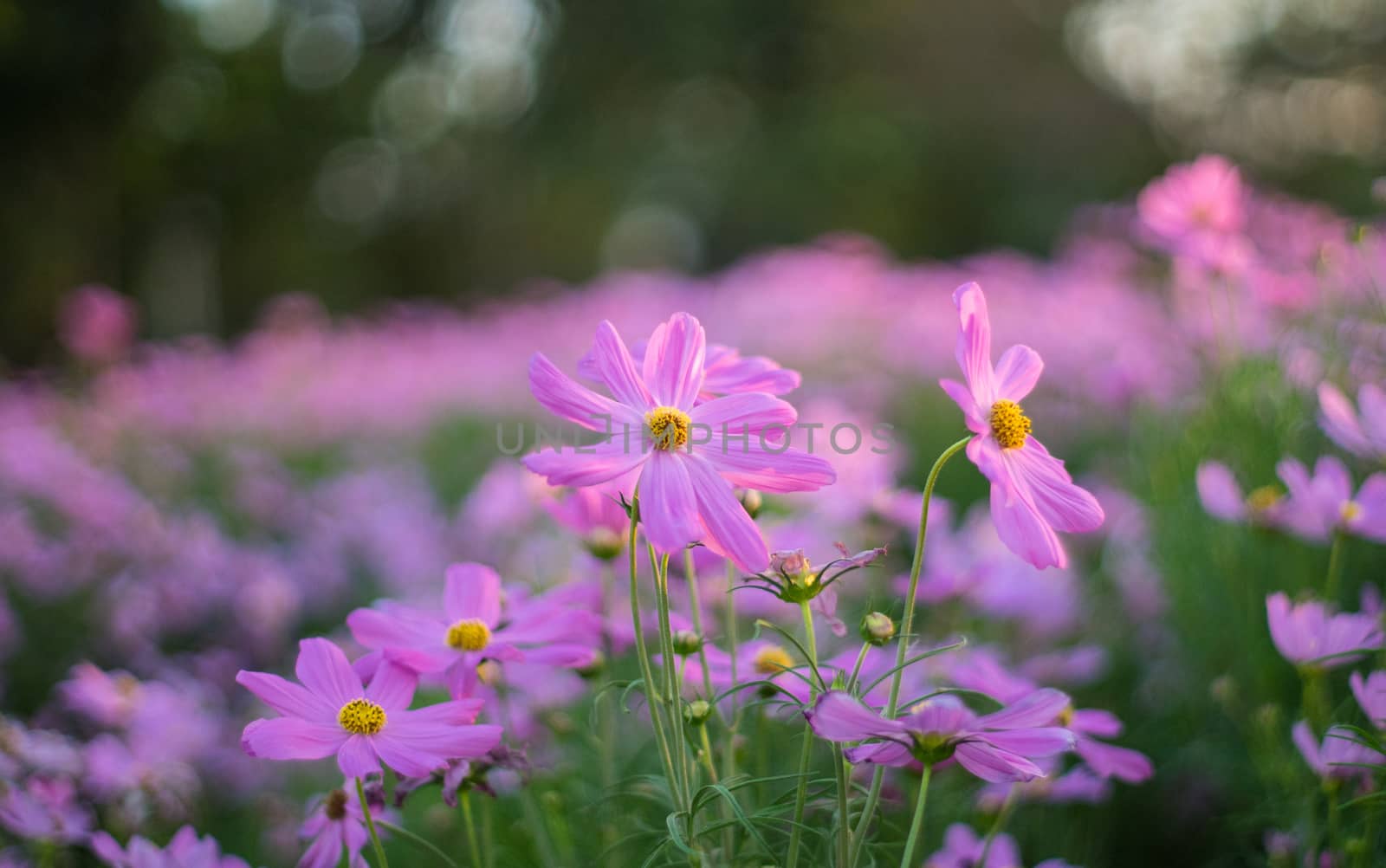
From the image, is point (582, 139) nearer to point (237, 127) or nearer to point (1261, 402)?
point (237, 127)

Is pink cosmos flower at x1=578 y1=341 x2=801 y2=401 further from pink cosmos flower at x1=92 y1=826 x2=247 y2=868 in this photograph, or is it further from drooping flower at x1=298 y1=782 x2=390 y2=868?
pink cosmos flower at x1=92 y1=826 x2=247 y2=868

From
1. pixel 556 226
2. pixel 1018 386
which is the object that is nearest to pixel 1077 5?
pixel 556 226

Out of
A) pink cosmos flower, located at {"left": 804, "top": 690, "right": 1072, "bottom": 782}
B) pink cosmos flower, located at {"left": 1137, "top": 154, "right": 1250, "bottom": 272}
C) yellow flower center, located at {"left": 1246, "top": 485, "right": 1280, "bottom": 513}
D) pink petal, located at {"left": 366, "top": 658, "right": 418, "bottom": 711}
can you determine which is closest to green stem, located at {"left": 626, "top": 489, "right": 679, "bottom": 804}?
pink cosmos flower, located at {"left": 804, "top": 690, "right": 1072, "bottom": 782}

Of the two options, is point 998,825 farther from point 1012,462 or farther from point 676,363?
point 676,363

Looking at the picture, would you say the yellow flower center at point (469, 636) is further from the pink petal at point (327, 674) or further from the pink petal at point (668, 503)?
the pink petal at point (668, 503)

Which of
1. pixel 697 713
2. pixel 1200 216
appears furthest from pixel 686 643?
pixel 1200 216

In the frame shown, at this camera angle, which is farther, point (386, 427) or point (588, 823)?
point (386, 427)

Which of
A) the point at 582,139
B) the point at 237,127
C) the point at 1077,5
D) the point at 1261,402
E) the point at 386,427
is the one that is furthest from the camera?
the point at 1077,5
